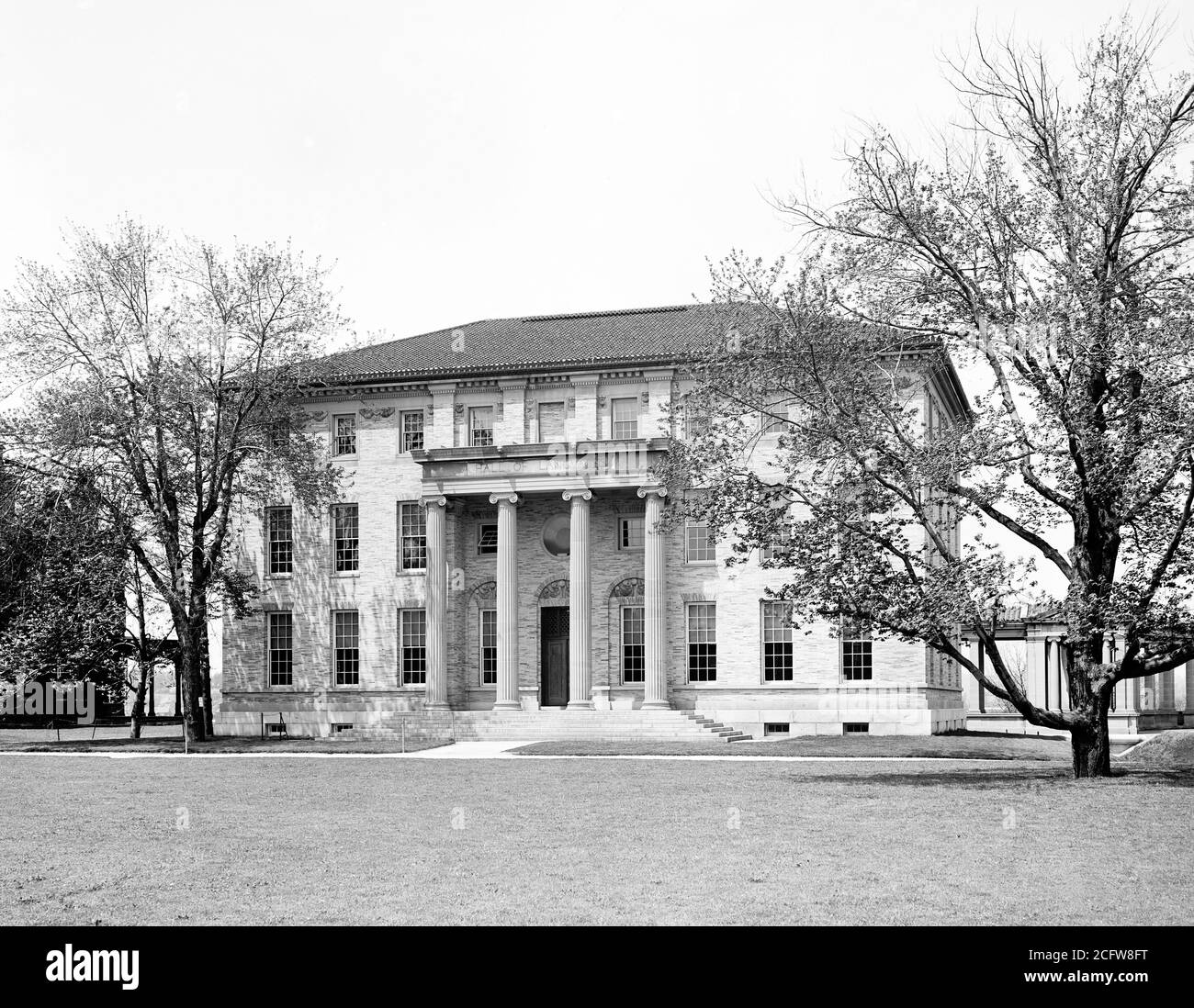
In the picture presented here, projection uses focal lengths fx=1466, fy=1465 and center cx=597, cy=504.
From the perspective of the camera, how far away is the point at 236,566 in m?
53.5

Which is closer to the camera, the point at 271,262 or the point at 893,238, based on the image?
the point at 893,238

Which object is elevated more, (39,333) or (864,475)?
(39,333)

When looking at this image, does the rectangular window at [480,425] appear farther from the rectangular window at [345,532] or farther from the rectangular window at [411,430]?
the rectangular window at [345,532]

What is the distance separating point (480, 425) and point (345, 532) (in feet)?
21.6

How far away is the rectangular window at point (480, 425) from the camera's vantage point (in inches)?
2162

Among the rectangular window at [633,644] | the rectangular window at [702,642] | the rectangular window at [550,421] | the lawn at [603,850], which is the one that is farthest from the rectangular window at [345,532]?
the lawn at [603,850]

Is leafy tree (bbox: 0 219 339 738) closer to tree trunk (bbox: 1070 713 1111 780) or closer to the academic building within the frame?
the academic building

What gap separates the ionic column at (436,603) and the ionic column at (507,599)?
2.07 metres

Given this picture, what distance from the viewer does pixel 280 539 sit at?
184ft

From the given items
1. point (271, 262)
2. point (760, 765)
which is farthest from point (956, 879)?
point (271, 262)

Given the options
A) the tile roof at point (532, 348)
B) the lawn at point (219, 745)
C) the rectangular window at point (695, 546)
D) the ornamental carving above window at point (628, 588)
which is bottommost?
the lawn at point (219, 745)

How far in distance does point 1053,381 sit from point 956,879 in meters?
14.0

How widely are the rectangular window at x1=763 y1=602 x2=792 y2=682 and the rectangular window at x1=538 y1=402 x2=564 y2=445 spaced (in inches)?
393
